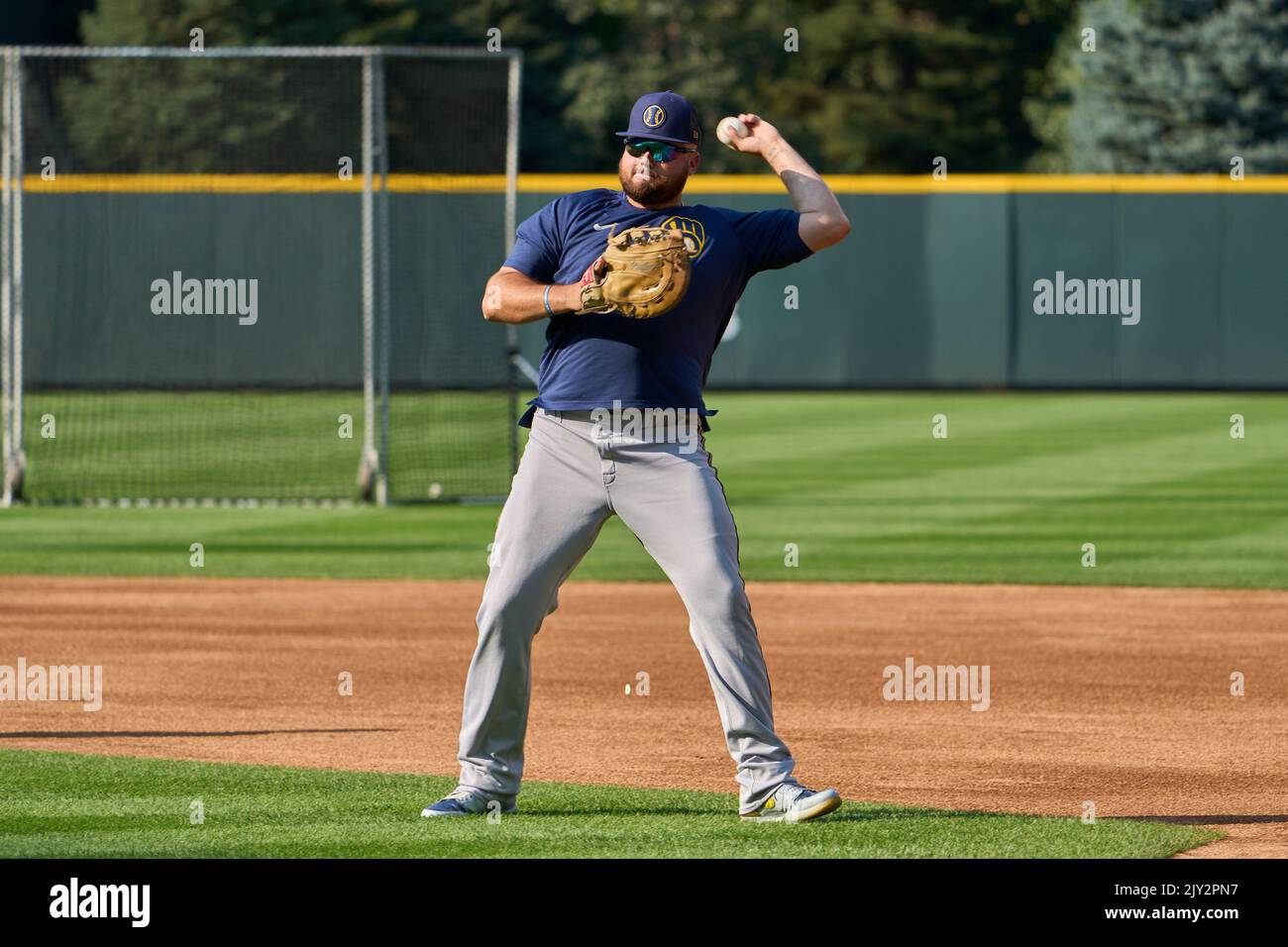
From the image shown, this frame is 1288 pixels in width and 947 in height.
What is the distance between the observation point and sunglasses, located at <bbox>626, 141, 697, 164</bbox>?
6809 mm

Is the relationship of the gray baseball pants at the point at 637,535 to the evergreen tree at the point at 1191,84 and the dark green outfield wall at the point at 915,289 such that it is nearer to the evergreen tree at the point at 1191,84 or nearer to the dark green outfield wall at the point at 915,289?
the dark green outfield wall at the point at 915,289

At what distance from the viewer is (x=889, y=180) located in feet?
115

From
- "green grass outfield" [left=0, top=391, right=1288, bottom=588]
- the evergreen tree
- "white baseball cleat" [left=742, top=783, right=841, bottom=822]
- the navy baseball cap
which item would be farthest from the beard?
the evergreen tree

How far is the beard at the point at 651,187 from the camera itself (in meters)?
6.88

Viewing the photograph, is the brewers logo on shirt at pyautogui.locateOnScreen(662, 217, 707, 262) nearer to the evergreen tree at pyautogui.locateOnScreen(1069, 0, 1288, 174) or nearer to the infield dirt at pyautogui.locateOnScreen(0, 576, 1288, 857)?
the infield dirt at pyautogui.locateOnScreen(0, 576, 1288, 857)

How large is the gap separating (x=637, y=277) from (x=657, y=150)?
518mm

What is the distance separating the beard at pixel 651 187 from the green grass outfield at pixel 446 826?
6.54 feet

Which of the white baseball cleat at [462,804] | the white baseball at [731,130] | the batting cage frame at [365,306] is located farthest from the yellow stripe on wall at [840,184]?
the white baseball cleat at [462,804]

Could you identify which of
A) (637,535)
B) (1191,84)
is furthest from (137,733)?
(1191,84)

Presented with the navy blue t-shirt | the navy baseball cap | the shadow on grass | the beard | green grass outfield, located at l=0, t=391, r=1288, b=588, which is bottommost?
the shadow on grass

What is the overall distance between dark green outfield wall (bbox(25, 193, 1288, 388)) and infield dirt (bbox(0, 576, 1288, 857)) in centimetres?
1843

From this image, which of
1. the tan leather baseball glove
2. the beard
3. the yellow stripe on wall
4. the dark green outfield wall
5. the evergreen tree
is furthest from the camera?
the evergreen tree
